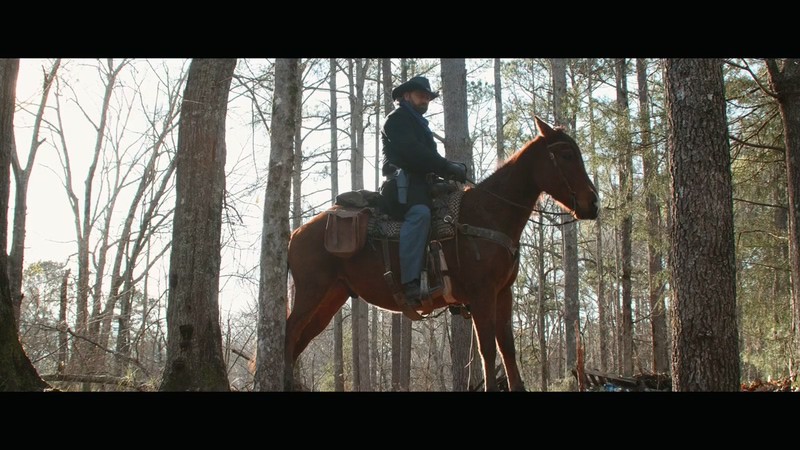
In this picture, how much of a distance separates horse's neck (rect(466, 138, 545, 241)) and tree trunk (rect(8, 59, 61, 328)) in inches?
352

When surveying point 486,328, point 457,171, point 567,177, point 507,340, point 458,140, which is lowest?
point 507,340

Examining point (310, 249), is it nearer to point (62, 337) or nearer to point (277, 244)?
point (277, 244)

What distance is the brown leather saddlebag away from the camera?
22.6 feet

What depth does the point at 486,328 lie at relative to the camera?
6227 mm

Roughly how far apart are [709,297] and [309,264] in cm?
418

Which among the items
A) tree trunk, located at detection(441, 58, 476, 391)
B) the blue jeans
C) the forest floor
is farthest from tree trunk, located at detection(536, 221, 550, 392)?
the blue jeans

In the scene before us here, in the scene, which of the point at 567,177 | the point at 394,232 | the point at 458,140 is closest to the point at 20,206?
the point at 458,140

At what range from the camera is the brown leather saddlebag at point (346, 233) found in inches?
271

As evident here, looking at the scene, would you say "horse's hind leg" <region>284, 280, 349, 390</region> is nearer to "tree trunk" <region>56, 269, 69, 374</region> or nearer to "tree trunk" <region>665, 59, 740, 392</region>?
"tree trunk" <region>665, 59, 740, 392</region>

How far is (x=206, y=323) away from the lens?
241 inches

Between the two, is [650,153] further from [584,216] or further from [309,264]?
[309,264]

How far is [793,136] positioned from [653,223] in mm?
7844
